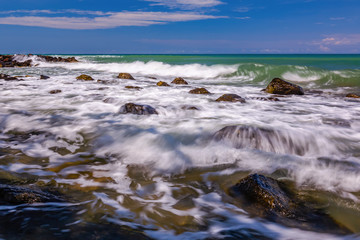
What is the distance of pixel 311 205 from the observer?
2434 mm

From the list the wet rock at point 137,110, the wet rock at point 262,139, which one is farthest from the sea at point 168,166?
the wet rock at point 137,110

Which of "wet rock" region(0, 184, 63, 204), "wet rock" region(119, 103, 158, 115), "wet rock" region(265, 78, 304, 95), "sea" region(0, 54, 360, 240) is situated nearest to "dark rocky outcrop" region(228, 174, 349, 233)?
"sea" region(0, 54, 360, 240)

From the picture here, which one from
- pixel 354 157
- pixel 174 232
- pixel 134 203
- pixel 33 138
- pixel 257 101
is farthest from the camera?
pixel 257 101

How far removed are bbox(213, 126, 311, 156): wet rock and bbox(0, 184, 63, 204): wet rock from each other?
2.40m

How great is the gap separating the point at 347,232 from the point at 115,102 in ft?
18.4

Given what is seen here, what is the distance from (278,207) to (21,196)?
6.67 ft

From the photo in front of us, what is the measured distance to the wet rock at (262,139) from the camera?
3.74 m

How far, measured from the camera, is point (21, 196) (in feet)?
7.06

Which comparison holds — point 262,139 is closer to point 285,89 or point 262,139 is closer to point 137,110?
point 137,110

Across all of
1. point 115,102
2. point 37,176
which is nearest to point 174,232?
point 37,176

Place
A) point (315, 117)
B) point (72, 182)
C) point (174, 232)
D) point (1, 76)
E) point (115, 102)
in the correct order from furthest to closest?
point (1, 76) < point (115, 102) < point (315, 117) < point (72, 182) < point (174, 232)

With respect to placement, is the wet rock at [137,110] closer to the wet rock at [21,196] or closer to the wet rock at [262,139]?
the wet rock at [262,139]

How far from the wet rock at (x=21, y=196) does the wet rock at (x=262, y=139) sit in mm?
2400

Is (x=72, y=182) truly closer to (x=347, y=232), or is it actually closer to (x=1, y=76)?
(x=347, y=232)
